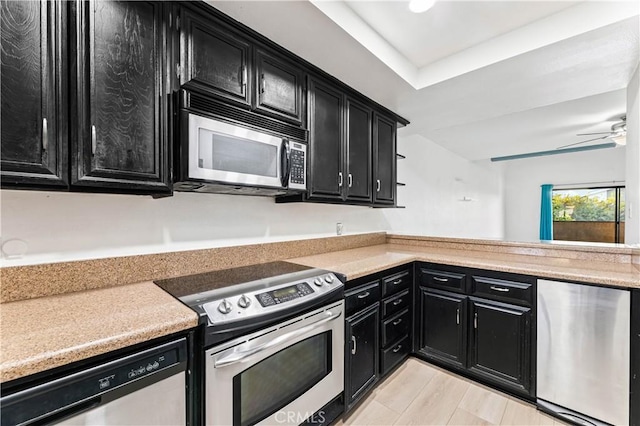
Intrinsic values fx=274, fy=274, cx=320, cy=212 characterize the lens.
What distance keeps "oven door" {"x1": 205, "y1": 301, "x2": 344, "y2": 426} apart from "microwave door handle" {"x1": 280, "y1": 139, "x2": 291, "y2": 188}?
793mm

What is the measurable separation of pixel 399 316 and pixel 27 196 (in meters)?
2.34

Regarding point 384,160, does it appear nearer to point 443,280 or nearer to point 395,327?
point 443,280

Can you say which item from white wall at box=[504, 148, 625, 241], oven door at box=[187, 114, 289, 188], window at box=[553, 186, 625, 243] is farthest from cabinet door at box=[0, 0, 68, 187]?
window at box=[553, 186, 625, 243]

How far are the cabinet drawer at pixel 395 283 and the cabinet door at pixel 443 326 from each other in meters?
0.17

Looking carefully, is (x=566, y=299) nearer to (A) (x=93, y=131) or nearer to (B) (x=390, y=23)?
(B) (x=390, y=23)

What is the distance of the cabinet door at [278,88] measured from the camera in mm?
1646

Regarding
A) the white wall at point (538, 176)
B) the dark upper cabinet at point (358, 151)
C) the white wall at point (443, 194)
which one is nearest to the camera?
the dark upper cabinet at point (358, 151)

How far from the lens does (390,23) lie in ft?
5.89

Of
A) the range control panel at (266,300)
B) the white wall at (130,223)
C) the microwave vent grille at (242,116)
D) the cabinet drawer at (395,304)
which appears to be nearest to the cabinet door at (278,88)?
the microwave vent grille at (242,116)

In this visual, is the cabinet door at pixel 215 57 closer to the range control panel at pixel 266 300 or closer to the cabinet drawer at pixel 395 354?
the range control panel at pixel 266 300

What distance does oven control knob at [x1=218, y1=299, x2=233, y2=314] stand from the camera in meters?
1.12

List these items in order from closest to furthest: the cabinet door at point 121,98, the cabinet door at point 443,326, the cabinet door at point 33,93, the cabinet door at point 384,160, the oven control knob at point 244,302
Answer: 1. the cabinet door at point 33,93
2. the cabinet door at point 121,98
3. the oven control knob at point 244,302
4. the cabinet door at point 443,326
5. the cabinet door at point 384,160

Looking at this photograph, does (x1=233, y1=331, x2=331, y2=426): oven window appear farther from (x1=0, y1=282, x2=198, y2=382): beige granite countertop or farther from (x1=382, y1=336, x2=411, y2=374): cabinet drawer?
(x1=382, y1=336, x2=411, y2=374): cabinet drawer

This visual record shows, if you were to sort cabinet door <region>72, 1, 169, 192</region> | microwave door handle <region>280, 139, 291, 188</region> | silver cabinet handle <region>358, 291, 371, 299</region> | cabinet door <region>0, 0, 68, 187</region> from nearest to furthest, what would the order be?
cabinet door <region>0, 0, 68, 187</region>, cabinet door <region>72, 1, 169, 192</region>, microwave door handle <region>280, 139, 291, 188</region>, silver cabinet handle <region>358, 291, 371, 299</region>
